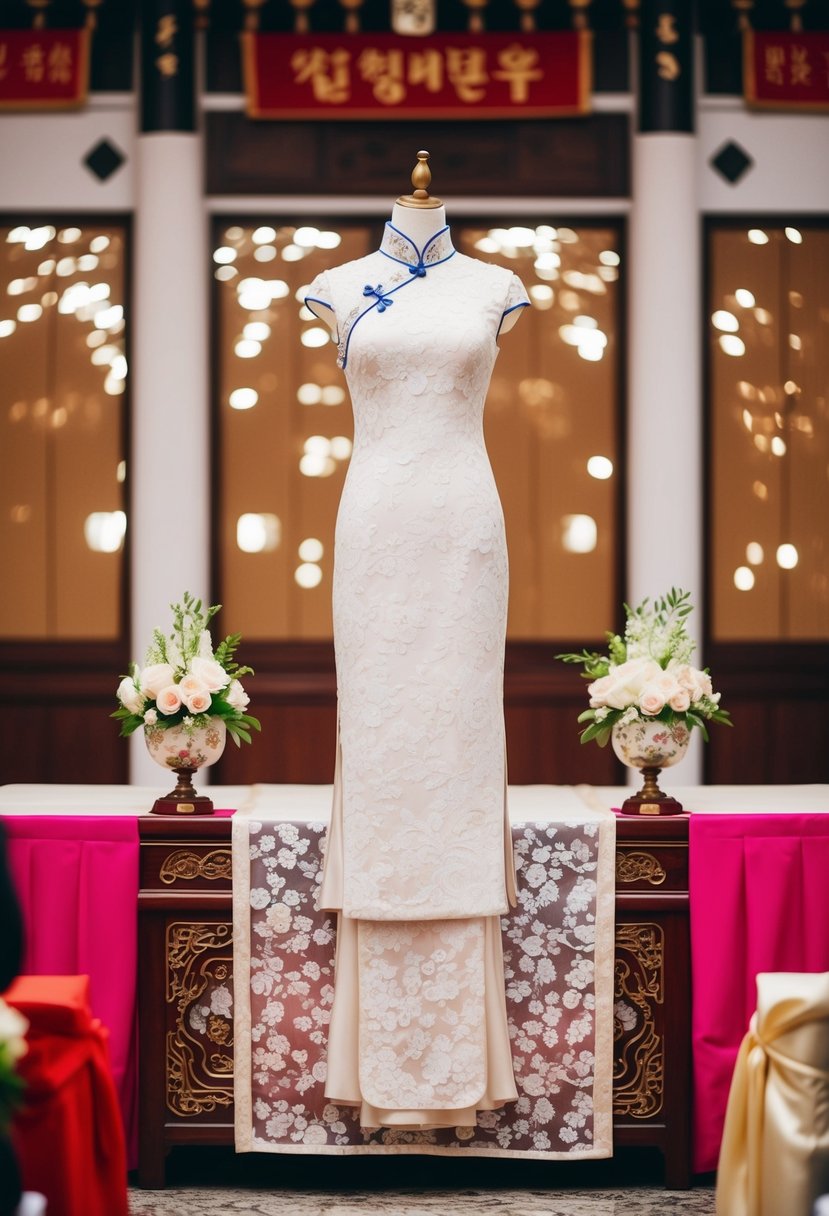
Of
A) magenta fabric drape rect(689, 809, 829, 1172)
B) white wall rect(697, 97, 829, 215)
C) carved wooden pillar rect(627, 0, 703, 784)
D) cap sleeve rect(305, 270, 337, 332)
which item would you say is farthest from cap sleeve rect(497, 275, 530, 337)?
white wall rect(697, 97, 829, 215)

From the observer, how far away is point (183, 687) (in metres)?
3.05

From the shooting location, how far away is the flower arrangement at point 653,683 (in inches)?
121

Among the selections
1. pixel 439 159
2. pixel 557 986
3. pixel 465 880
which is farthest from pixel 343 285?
pixel 439 159

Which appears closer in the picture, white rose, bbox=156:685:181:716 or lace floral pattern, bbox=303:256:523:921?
lace floral pattern, bbox=303:256:523:921

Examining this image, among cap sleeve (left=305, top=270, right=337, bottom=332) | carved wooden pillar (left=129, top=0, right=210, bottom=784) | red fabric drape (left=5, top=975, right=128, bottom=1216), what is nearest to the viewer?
red fabric drape (left=5, top=975, right=128, bottom=1216)

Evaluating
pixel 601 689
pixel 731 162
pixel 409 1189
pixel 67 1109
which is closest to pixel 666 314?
pixel 731 162

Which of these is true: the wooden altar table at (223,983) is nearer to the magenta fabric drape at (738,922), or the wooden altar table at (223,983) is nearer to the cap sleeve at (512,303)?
the magenta fabric drape at (738,922)

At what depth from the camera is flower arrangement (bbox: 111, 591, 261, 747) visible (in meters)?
3.05

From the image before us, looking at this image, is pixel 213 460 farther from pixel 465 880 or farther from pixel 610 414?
pixel 465 880

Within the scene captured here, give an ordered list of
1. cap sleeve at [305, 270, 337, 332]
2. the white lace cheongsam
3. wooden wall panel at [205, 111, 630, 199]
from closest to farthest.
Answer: the white lace cheongsam, cap sleeve at [305, 270, 337, 332], wooden wall panel at [205, 111, 630, 199]

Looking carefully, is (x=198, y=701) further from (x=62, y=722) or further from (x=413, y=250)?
(x=62, y=722)

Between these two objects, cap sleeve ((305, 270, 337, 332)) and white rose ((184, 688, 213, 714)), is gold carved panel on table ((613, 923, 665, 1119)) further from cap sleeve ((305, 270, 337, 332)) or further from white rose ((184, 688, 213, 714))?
cap sleeve ((305, 270, 337, 332))

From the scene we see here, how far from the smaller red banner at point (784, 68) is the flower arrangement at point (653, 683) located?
299cm

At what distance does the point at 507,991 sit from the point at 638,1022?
285 mm
